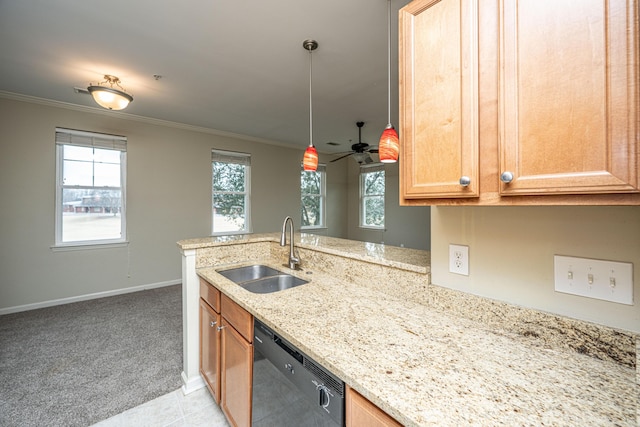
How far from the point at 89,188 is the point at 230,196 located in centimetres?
203

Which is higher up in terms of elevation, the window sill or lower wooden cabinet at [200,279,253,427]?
the window sill

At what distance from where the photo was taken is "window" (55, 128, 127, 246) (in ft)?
11.7

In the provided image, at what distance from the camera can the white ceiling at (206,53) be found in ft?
6.11

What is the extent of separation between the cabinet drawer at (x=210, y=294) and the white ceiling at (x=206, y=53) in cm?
188

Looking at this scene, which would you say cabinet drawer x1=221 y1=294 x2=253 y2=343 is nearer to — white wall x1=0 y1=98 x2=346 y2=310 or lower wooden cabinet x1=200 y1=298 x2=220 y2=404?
lower wooden cabinet x1=200 y1=298 x2=220 y2=404

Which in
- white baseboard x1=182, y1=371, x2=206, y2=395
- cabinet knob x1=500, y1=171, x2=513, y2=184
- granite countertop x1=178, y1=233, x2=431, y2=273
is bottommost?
white baseboard x1=182, y1=371, x2=206, y2=395

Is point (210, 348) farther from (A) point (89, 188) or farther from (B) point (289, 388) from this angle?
(A) point (89, 188)

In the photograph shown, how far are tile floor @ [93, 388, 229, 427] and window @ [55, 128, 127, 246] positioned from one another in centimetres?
294

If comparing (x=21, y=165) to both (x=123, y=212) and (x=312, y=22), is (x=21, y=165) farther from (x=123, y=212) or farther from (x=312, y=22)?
(x=312, y=22)

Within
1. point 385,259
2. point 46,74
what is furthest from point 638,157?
point 46,74

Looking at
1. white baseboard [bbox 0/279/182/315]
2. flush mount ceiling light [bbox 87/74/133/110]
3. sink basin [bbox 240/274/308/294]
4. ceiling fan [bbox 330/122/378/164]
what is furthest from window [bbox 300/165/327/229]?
sink basin [bbox 240/274/308/294]

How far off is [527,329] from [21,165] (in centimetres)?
511

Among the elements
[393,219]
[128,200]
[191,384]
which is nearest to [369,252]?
[191,384]

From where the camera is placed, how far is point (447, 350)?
2.94ft
